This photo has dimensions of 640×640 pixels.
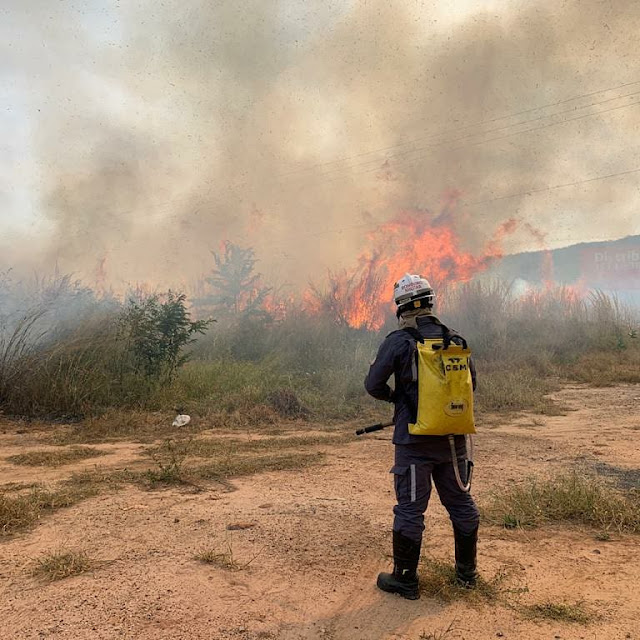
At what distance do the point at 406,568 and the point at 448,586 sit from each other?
1.00 ft

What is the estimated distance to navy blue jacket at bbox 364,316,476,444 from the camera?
289 cm

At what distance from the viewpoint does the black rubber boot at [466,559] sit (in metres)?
2.92

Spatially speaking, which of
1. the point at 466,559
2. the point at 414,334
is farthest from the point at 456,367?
the point at 466,559

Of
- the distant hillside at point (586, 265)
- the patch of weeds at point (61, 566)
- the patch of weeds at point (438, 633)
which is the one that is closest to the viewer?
the patch of weeds at point (438, 633)

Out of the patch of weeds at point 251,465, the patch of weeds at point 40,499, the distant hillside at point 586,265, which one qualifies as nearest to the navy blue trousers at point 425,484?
the patch of weeds at point 251,465

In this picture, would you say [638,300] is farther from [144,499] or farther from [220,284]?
[144,499]

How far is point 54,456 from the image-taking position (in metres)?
5.84

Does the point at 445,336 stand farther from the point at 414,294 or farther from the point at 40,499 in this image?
the point at 40,499

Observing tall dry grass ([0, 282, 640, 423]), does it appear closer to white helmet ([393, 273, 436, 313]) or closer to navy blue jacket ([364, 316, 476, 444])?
navy blue jacket ([364, 316, 476, 444])

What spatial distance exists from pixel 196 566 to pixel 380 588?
3.88 feet

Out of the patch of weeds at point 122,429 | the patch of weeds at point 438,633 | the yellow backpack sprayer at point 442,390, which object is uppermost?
the yellow backpack sprayer at point 442,390

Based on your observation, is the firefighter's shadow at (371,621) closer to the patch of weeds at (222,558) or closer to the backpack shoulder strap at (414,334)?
the patch of weeds at (222,558)

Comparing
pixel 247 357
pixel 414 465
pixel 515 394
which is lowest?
pixel 414 465

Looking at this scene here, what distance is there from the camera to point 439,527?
3.84 m
